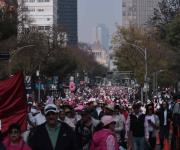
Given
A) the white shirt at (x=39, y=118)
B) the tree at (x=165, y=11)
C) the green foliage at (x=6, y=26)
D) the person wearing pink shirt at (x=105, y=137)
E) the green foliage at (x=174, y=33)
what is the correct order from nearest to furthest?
the person wearing pink shirt at (x=105, y=137) → the white shirt at (x=39, y=118) → the green foliage at (x=6, y=26) → the green foliage at (x=174, y=33) → the tree at (x=165, y=11)

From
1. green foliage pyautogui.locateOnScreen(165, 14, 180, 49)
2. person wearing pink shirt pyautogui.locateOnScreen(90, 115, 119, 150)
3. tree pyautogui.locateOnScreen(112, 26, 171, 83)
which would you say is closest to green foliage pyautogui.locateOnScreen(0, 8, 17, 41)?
green foliage pyautogui.locateOnScreen(165, 14, 180, 49)

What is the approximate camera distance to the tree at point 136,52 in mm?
87562

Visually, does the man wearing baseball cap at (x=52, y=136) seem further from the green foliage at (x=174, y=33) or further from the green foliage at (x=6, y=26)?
the green foliage at (x=174, y=33)

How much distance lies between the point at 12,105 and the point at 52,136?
5.47 ft

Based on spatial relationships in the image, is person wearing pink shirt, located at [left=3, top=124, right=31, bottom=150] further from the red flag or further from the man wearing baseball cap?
the red flag

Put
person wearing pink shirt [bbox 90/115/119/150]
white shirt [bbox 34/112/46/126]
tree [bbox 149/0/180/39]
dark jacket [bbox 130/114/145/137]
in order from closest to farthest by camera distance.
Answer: person wearing pink shirt [bbox 90/115/119/150] → white shirt [bbox 34/112/46/126] → dark jacket [bbox 130/114/145/137] → tree [bbox 149/0/180/39]

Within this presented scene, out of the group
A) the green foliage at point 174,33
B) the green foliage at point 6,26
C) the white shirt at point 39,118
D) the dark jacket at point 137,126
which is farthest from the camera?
the green foliage at point 174,33

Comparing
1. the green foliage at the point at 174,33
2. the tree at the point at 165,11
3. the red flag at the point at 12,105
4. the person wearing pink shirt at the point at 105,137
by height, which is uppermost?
the tree at the point at 165,11

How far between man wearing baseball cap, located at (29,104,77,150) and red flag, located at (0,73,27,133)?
4.68 feet

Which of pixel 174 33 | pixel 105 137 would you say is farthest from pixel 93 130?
pixel 174 33

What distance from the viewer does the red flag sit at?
436 inches

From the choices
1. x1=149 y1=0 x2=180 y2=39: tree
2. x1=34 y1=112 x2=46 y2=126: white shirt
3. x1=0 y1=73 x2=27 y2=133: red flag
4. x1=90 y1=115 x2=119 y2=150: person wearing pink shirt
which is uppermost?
x1=149 y1=0 x2=180 y2=39: tree

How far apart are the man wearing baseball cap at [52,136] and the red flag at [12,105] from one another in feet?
4.68

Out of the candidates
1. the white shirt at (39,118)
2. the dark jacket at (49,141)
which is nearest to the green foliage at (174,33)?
the white shirt at (39,118)
